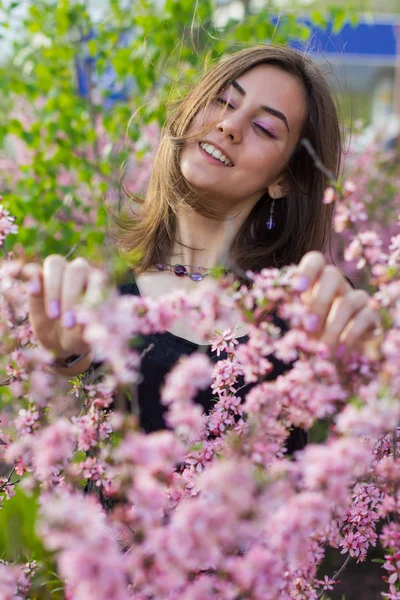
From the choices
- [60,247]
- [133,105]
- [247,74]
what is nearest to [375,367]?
[247,74]

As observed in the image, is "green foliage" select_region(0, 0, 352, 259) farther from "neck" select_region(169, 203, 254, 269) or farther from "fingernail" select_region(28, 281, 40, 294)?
"fingernail" select_region(28, 281, 40, 294)

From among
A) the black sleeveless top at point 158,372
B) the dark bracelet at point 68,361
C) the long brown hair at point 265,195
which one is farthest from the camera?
the long brown hair at point 265,195

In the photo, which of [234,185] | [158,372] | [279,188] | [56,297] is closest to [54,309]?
[56,297]

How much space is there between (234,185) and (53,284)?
1.06 m

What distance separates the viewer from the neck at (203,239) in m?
2.44

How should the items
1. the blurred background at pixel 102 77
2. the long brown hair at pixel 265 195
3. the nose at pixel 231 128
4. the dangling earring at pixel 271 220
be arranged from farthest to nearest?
the blurred background at pixel 102 77
the dangling earring at pixel 271 220
the long brown hair at pixel 265 195
the nose at pixel 231 128

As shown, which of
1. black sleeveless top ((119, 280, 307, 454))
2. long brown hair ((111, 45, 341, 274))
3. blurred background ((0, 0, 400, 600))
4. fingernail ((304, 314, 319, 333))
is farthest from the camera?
blurred background ((0, 0, 400, 600))

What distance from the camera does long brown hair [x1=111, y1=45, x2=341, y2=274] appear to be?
2336mm

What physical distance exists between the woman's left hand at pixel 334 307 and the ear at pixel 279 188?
50.6 inches

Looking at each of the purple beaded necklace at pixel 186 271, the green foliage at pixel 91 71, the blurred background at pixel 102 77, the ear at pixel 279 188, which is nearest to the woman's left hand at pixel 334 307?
the purple beaded necklace at pixel 186 271

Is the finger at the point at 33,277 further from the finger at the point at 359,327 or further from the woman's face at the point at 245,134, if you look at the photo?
the woman's face at the point at 245,134

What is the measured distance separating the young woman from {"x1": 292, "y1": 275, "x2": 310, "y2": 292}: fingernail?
600 mm

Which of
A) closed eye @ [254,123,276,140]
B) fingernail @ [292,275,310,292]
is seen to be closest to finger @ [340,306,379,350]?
fingernail @ [292,275,310,292]

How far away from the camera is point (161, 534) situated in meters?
0.87
